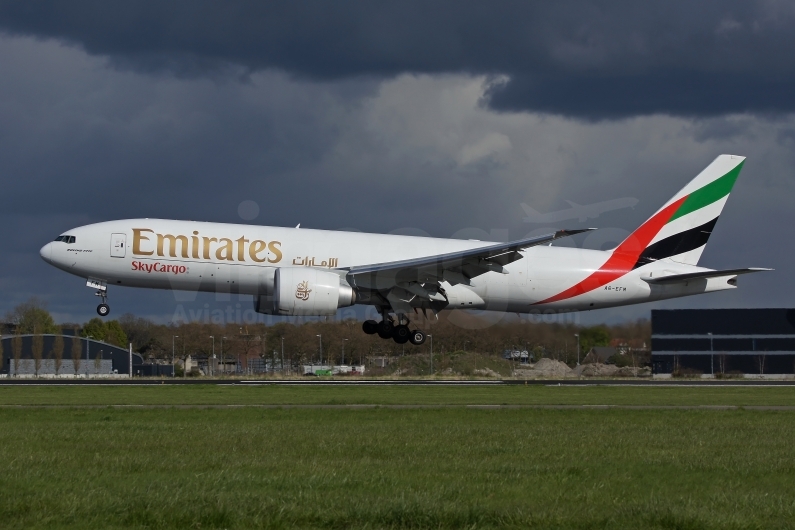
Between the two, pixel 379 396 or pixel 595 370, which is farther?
pixel 595 370

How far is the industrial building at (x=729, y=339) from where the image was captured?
8431cm

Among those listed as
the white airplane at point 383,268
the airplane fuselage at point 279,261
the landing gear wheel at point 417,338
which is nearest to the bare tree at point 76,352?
the white airplane at point 383,268

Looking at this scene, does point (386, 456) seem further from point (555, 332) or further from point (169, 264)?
point (555, 332)

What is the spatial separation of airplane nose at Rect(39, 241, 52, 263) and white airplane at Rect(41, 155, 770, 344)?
0.17 ft

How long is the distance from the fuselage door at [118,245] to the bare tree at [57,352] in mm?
62881

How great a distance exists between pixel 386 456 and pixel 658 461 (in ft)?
14.5

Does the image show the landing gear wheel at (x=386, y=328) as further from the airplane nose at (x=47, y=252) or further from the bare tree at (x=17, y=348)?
the bare tree at (x=17, y=348)

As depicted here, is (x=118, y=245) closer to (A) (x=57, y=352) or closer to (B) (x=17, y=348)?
(A) (x=57, y=352)

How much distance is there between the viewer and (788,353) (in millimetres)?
85375

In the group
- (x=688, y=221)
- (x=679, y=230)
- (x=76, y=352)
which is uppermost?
(x=688, y=221)

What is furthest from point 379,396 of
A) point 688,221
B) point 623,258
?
point 688,221

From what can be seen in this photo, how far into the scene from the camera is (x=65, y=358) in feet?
330

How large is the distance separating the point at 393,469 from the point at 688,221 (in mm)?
34229

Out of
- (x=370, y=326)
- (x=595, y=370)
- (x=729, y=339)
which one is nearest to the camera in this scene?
(x=370, y=326)
